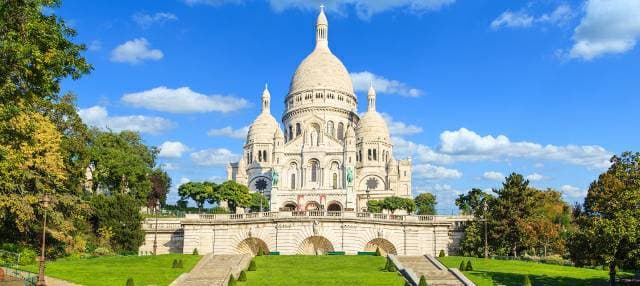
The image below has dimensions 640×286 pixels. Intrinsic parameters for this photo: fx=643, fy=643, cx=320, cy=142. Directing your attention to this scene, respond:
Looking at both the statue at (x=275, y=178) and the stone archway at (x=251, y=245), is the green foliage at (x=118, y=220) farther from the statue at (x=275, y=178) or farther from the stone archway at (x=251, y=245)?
the statue at (x=275, y=178)

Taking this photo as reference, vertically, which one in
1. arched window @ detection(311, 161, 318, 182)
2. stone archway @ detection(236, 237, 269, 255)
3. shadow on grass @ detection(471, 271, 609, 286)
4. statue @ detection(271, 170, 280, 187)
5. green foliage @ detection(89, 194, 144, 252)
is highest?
arched window @ detection(311, 161, 318, 182)

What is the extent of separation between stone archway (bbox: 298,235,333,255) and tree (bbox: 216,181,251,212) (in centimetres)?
3497

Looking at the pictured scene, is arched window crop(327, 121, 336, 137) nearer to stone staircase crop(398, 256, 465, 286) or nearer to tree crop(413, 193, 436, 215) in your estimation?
tree crop(413, 193, 436, 215)

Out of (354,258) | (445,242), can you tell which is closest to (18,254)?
(354,258)

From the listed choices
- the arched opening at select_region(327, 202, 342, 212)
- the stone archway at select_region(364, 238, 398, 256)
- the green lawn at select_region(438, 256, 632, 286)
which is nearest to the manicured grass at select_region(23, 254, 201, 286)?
the stone archway at select_region(364, 238, 398, 256)

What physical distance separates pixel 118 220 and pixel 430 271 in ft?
96.0

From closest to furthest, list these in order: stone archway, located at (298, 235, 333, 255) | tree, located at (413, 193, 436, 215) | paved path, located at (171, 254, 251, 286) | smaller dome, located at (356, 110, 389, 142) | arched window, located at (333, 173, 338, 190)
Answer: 1. paved path, located at (171, 254, 251, 286)
2. stone archway, located at (298, 235, 333, 255)
3. tree, located at (413, 193, 436, 215)
4. arched window, located at (333, 173, 338, 190)
5. smaller dome, located at (356, 110, 389, 142)

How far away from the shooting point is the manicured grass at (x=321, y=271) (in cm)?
3425

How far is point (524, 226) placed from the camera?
52.5 meters

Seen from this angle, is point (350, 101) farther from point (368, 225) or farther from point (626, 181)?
point (626, 181)

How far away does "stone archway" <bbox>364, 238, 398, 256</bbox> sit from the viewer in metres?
54.3

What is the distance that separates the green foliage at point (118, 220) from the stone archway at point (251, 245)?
8.95 meters

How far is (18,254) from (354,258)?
71.9 ft

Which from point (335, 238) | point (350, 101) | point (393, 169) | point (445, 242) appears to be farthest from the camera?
point (350, 101)
